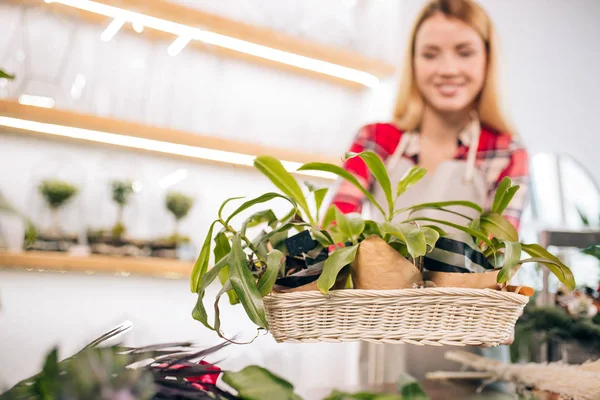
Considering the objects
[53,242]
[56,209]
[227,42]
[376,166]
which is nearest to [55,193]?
[56,209]

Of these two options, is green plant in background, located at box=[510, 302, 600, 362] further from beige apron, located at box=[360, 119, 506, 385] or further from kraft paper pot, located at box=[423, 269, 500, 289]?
kraft paper pot, located at box=[423, 269, 500, 289]

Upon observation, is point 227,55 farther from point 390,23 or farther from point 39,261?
point 39,261

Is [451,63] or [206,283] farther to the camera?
[451,63]

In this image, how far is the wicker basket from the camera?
1.86 ft

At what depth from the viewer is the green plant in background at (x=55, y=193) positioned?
177cm

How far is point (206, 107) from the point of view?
2029 mm

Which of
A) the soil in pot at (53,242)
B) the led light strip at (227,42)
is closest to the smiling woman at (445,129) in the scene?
the led light strip at (227,42)

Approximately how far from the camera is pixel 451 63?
1.38 m

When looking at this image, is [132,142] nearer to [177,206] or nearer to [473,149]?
[177,206]

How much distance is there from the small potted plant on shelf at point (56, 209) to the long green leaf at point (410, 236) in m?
1.44

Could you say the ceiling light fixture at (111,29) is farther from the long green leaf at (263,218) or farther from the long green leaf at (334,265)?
the long green leaf at (334,265)

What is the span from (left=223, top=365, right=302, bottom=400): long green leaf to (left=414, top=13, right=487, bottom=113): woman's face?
1096 millimetres

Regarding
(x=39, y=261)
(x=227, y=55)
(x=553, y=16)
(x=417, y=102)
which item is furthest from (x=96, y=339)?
(x=553, y=16)

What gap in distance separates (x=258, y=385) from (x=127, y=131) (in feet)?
5.07
